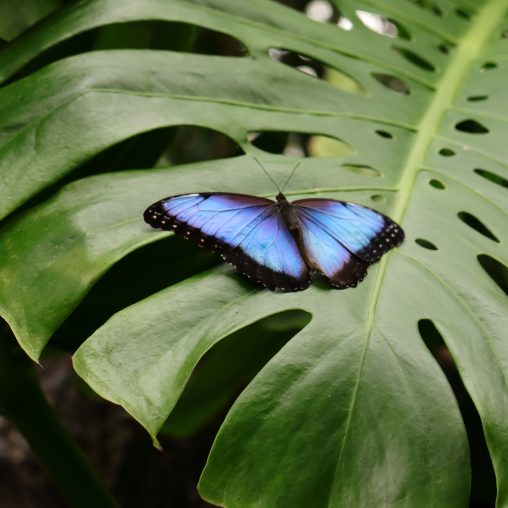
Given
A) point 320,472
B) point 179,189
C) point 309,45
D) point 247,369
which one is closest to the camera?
point 320,472

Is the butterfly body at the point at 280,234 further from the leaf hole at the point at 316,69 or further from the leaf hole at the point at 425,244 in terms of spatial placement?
the leaf hole at the point at 316,69

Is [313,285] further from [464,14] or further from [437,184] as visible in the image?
[464,14]

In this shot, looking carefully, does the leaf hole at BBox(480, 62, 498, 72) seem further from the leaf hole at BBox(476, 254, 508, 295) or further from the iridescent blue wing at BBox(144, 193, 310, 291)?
the iridescent blue wing at BBox(144, 193, 310, 291)

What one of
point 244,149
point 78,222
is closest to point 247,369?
point 244,149

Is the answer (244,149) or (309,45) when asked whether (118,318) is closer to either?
(244,149)

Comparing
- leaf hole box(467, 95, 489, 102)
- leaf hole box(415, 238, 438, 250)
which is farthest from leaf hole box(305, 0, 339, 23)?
leaf hole box(415, 238, 438, 250)
